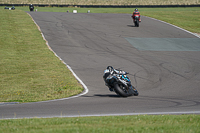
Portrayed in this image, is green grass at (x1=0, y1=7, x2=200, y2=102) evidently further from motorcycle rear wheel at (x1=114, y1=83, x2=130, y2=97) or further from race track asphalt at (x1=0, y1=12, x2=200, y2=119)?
motorcycle rear wheel at (x1=114, y1=83, x2=130, y2=97)

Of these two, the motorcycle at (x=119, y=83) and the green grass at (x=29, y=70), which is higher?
the motorcycle at (x=119, y=83)

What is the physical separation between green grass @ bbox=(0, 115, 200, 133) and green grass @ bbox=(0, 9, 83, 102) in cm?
494

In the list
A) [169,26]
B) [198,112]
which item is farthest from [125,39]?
[198,112]

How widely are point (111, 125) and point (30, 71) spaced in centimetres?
1168

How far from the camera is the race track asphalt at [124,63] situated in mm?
10141

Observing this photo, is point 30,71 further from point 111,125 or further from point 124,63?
point 111,125

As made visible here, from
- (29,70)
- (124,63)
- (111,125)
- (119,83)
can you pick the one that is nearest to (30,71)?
(29,70)

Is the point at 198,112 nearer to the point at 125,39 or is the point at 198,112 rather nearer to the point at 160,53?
the point at 160,53

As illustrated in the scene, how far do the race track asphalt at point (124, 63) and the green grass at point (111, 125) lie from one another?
1281 mm

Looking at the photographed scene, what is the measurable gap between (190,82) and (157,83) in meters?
1.77

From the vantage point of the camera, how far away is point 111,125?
7258 mm

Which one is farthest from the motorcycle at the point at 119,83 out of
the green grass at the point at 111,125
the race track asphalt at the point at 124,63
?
the green grass at the point at 111,125

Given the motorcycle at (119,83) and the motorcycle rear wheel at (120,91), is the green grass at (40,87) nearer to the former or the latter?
the motorcycle at (119,83)

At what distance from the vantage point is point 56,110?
982cm
